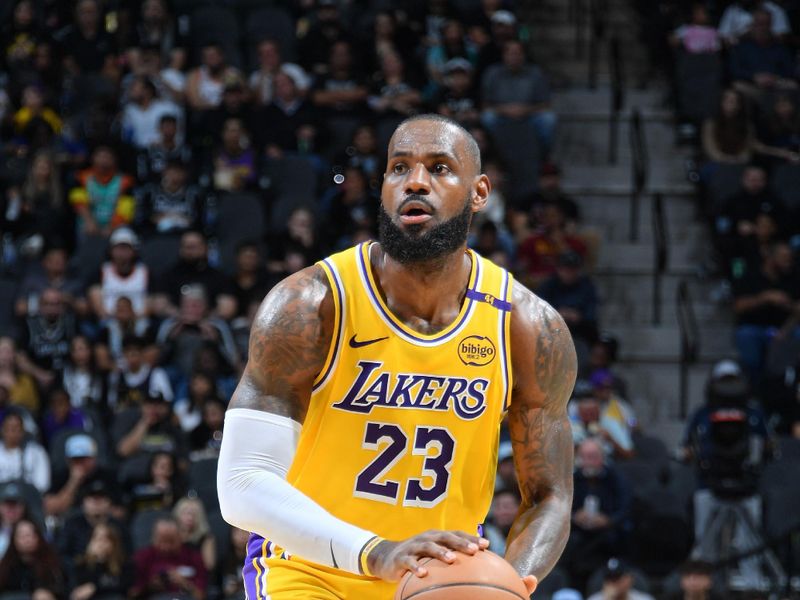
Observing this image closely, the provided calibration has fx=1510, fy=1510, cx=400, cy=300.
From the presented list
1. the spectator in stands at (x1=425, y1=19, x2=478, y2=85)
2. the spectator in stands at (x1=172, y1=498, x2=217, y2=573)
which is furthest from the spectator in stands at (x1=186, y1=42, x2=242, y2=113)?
the spectator in stands at (x1=172, y1=498, x2=217, y2=573)

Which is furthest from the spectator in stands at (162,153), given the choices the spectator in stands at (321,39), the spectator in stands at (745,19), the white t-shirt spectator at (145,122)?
the spectator in stands at (745,19)

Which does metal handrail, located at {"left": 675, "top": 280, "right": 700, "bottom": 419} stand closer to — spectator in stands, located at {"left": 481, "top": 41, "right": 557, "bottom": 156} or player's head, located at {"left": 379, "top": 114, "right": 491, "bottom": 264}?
spectator in stands, located at {"left": 481, "top": 41, "right": 557, "bottom": 156}

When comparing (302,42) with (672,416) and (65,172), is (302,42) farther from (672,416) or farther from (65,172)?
(672,416)

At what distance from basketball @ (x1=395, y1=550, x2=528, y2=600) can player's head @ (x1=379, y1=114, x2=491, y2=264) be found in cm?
112

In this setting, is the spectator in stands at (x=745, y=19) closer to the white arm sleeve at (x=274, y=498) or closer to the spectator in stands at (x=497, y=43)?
the spectator in stands at (x=497, y=43)

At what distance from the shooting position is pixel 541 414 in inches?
211

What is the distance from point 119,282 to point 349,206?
7.86ft

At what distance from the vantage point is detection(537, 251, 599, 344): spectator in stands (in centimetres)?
1405

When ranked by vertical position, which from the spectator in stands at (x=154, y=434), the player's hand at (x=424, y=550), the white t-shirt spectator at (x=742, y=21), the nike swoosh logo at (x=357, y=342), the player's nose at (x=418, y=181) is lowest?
the spectator in stands at (x=154, y=434)

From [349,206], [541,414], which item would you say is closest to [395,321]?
[541,414]

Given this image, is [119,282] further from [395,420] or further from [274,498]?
[274,498]

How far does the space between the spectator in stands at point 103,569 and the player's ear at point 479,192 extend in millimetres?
7441

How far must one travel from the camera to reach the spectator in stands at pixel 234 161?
613 inches

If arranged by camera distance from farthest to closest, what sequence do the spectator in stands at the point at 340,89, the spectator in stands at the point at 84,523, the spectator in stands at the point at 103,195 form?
the spectator in stands at the point at 340,89
the spectator in stands at the point at 103,195
the spectator in stands at the point at 84,523
